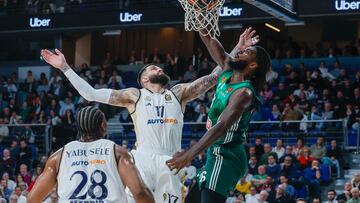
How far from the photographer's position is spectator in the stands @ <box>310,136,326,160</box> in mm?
18062

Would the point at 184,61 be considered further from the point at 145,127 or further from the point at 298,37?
the point at 145,127

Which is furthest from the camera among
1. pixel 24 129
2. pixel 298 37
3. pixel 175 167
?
pixel 298 37

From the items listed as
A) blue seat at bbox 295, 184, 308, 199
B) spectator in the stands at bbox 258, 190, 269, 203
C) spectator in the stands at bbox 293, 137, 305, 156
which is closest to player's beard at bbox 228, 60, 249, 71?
spectator in the stands at bbox 258, 190, 269, 203

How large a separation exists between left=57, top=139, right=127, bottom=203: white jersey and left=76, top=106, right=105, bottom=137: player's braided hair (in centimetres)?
8

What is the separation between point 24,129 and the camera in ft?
75.9

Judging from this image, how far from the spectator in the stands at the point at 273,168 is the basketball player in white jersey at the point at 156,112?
910cm

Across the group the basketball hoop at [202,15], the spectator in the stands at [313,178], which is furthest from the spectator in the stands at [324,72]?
the basketball hoop at [202,15]

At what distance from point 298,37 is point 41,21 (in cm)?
976

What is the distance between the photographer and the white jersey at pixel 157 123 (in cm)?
825

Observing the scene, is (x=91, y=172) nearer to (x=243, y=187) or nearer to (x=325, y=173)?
(x=243, y=187)

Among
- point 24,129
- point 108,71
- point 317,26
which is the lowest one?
point 24,129

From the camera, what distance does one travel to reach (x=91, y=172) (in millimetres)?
6117

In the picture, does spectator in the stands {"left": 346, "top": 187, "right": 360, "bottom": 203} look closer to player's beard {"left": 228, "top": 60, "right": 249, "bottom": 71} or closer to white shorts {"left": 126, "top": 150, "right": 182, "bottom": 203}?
white shorts {"left": 126, "top": 150, "right": 182, "bottom": 203}

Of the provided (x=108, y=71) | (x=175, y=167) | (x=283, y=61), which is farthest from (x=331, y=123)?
(x=175, y=167)
